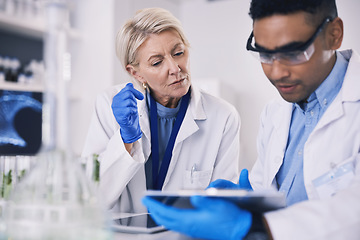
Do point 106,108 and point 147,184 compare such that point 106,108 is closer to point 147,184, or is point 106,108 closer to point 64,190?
point 147,184

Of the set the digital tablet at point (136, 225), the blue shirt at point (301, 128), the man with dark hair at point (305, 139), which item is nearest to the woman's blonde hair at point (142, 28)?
the man with dark hair at point (305, 139)

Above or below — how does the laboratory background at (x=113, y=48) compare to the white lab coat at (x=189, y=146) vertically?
above

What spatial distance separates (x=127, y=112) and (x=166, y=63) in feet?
1.33

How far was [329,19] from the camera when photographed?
3.83ft

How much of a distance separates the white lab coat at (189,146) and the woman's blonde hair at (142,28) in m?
0.26

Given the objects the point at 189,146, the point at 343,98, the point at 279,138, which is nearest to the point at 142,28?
the point at 189,146

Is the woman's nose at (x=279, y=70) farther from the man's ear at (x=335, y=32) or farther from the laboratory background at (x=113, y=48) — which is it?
the laboratory background at (x=113, y=48)

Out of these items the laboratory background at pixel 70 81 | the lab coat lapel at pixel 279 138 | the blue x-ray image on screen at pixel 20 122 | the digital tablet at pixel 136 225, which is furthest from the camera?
the blue x-ray image on screen at pixel 20 122

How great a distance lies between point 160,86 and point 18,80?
1705mm

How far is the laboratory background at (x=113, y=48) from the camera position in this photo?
121 inches

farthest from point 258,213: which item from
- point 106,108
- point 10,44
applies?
point 10,44

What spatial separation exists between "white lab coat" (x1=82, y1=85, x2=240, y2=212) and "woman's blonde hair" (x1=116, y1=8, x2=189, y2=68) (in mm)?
261

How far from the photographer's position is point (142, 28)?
1.80 m

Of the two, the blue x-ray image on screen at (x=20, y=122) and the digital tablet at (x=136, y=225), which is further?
the blue x-ray image on screen at (x=20, y=122)
